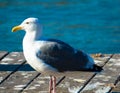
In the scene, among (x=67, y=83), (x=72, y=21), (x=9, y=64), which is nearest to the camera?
(x=67, y=83)

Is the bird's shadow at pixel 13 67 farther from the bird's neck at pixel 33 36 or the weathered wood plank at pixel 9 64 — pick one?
the bird's neck at pixel 33 36

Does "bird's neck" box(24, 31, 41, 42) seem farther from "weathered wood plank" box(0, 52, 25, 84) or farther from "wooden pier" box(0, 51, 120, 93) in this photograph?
"weathered wood plank" box(0, 52, 25, 84)

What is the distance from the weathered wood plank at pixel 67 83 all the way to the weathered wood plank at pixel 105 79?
9 cm

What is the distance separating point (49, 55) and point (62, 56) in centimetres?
13

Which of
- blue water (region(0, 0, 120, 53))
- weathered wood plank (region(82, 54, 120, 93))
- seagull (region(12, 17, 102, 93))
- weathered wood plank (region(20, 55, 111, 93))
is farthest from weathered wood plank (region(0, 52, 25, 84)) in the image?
blue water (region(0, 0, 120, 53))

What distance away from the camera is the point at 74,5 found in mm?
15000

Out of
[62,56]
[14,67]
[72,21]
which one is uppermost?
[62,56]

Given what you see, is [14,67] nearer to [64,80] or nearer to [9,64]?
[9,64]

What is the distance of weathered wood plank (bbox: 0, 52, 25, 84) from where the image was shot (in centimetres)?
747

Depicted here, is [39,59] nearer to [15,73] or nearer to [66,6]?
[15,73]

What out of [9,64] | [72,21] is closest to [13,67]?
[9,64]

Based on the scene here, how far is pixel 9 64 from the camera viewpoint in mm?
7828

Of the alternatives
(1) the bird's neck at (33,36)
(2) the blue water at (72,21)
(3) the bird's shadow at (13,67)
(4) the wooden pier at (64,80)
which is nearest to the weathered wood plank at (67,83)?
(4) the wooden pier at (64,80)

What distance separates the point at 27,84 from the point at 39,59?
1.87 feet
